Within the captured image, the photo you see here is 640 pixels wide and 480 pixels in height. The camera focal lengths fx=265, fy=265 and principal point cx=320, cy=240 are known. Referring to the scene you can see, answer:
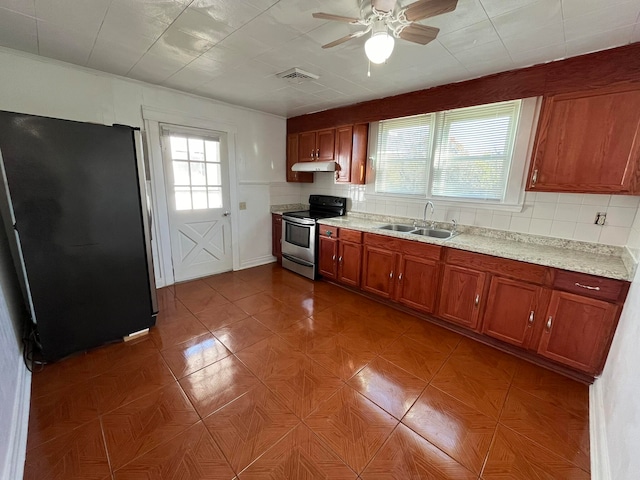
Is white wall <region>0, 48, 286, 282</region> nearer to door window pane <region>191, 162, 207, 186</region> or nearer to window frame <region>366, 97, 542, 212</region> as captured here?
door window pane <region>191, 162, 207, 186</region>

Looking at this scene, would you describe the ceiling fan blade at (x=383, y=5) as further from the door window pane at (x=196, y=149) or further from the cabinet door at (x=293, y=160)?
the cabinet door at (x=293, y=160)

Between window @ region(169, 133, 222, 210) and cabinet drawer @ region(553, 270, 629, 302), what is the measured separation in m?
3.88

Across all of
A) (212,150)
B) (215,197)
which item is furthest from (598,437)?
(212,150)

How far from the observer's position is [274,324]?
2695 mm

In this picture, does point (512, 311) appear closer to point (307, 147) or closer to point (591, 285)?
point (591, 285)

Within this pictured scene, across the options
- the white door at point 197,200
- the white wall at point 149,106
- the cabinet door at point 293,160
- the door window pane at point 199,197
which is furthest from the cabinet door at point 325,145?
the door window pane at point 199,197

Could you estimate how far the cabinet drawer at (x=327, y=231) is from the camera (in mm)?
3519

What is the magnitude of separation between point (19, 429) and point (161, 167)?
2.65 m

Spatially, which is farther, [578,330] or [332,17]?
[578,330]

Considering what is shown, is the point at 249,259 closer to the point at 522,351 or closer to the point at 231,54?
the point at 231,54

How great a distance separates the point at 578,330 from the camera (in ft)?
6.41

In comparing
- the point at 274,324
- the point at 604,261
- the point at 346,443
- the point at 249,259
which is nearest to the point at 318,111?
the point at 249,259

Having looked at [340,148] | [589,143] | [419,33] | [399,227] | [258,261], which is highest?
[419,33]

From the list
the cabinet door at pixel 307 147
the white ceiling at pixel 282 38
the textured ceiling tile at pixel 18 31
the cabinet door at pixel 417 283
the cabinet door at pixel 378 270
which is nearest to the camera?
the white ceiling at pixel 282 38
